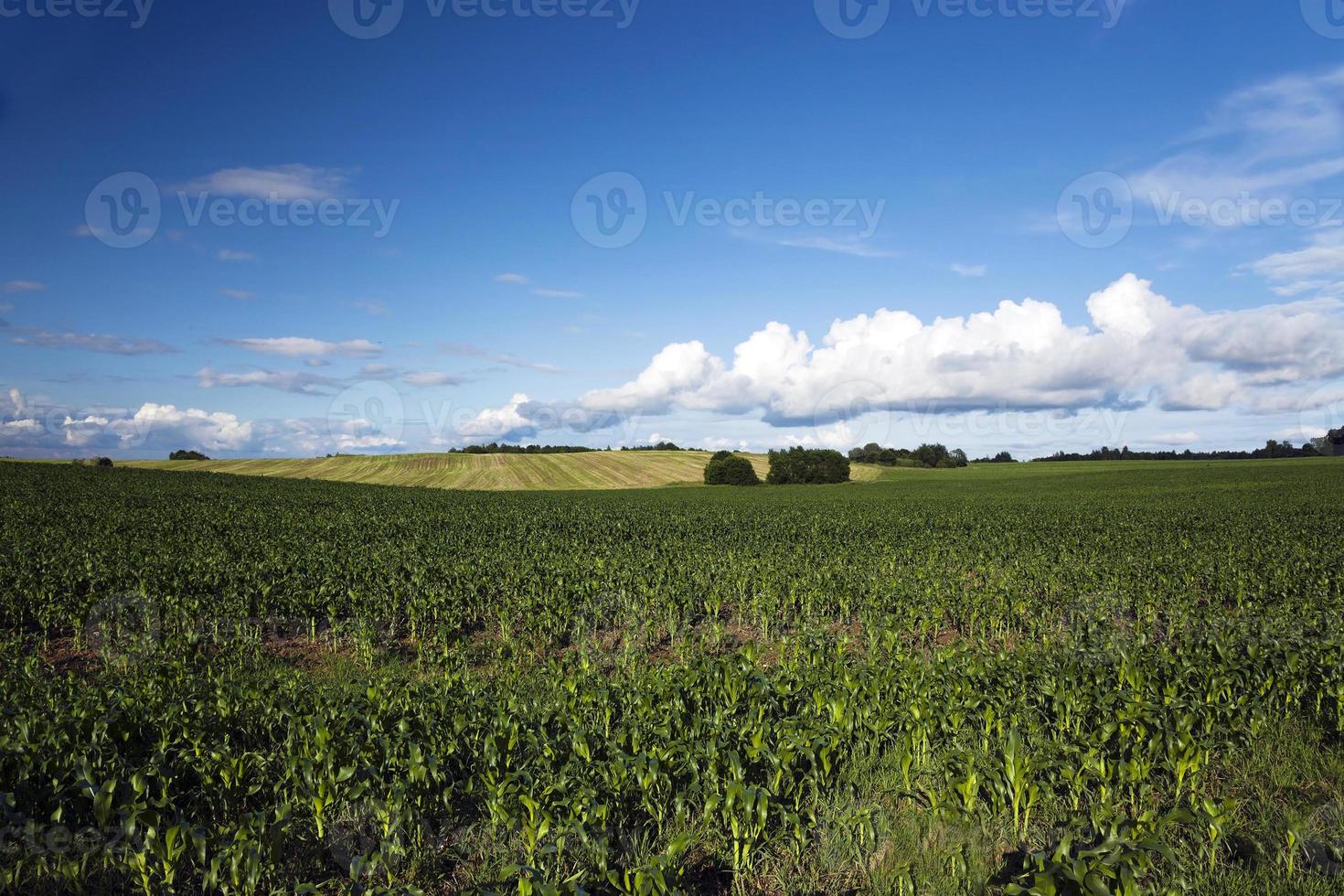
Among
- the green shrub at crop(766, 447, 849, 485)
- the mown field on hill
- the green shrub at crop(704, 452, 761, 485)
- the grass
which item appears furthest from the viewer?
the green shrub at crop(766, 447, 849, 485)

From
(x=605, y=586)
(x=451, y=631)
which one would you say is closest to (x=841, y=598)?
(x=605, y=586)

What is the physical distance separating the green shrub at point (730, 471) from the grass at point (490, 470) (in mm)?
2781

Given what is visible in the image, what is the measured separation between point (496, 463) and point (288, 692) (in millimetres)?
91490

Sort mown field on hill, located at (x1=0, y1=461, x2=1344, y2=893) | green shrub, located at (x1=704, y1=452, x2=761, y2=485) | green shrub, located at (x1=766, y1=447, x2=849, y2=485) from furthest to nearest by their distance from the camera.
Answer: green shrub, located at (x1=766, y1=447, x2=849, y2=485) → green shrub, located at (x1=704, y1=452, x2=761, y2=485) → mown field on hill, located at (x1=0, y1=461, x2=1344, y2=893)

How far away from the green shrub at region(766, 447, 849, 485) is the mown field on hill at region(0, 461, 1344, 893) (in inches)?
2976

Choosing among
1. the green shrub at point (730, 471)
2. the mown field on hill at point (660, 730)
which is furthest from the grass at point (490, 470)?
the mown field on hill at point (660, 730)

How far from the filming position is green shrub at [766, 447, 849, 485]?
9456 cm

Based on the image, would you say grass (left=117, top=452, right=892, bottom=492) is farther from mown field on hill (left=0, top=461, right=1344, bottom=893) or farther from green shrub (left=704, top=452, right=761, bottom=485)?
mown field on hill (left=0, top=461, right=1344, bottom=893)

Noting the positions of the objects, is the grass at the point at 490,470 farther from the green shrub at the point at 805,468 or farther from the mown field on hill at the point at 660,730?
the mown field on hill at the point at 660,730

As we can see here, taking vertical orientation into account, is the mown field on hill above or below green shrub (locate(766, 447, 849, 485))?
below

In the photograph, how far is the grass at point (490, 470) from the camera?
285ft

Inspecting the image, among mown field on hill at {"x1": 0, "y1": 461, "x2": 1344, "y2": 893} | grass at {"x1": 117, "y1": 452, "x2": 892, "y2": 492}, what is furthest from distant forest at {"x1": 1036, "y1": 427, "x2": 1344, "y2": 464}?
mown field on hill at {"x1": 0, "y1": 461, "x2": 1344, "y2": 893}

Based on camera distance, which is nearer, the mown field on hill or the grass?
the mown field on hill

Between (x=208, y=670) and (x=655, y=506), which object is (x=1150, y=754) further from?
(x=655, y=506)
